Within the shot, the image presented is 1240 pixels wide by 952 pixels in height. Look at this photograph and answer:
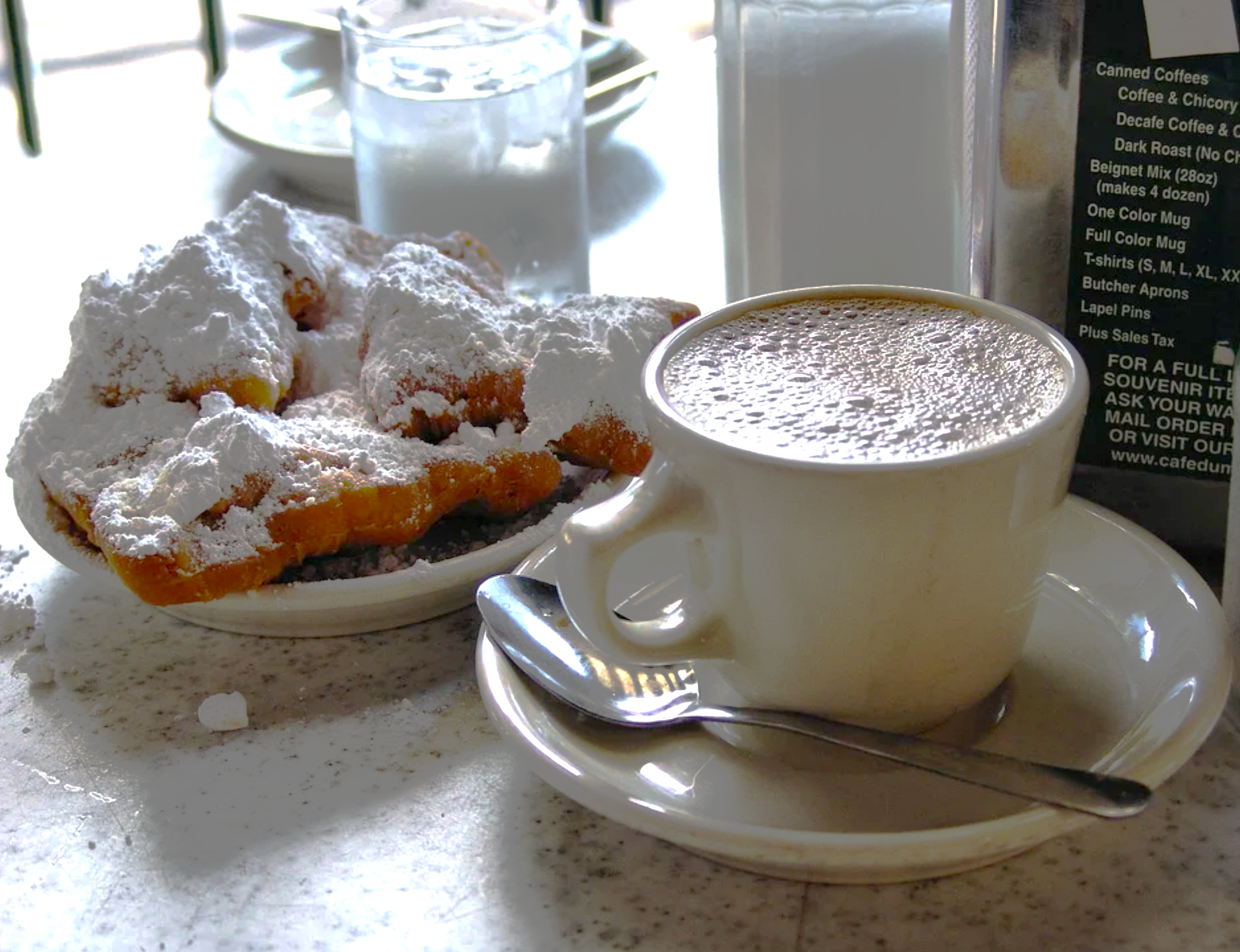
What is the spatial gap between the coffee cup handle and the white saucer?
37mm

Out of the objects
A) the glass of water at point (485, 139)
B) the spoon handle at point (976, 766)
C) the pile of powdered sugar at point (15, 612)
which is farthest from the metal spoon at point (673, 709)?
the glass of water at point (485, 139)

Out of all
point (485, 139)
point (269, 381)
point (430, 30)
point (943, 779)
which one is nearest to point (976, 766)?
point (943, 779)

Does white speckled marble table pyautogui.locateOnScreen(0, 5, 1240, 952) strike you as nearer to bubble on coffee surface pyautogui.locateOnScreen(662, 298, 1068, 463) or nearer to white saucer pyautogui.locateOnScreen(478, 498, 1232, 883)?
white saucer pyautogui.locateOnScreen(478, 498, 1232, 883)

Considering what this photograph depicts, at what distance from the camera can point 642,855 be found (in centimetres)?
47

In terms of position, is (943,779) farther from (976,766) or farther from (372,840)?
(372,840)

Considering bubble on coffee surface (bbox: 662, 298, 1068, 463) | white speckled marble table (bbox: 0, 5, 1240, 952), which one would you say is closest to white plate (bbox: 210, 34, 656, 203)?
white speckled marble table (bbox: 0, 5, 1240, 952)

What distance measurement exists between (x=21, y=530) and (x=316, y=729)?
0.24m

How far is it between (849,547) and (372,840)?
0.64ft

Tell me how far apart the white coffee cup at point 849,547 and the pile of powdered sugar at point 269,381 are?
0.45 ft

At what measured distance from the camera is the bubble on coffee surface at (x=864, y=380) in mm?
438

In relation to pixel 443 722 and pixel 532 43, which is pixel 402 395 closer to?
pixel 443 722

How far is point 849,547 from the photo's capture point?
42 cm

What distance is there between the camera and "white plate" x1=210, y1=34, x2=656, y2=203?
0.99 m

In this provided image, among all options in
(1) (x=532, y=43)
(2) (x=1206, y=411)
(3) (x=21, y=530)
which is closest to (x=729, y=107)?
(1) (x=532, y=43)
